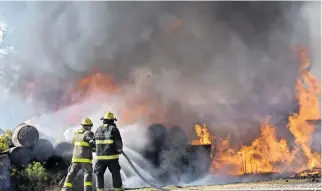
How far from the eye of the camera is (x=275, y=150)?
15.9 metres

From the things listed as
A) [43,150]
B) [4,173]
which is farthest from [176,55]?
[4,173]

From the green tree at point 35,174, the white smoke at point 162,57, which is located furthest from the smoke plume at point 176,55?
the green tree at point 35,174

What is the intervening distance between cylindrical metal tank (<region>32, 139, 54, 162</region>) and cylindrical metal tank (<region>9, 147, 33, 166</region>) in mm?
222

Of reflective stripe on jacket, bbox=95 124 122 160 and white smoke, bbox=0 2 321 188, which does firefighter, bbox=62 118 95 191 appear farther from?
white smoke, bbox=0 2 321 188

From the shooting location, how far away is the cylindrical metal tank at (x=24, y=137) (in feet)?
35.5

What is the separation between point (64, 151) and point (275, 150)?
28.0 feet

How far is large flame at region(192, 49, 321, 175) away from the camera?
15539 millimetres

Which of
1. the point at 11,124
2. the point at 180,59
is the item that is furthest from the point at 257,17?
the point at 11,124

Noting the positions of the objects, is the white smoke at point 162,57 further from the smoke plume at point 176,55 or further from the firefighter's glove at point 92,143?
the firefighter's glove at point 92,143

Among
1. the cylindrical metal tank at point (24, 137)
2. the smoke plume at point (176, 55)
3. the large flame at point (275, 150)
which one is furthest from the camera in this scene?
the smoke plume at point (176, 55)

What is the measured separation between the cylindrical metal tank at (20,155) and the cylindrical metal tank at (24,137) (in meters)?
0.16

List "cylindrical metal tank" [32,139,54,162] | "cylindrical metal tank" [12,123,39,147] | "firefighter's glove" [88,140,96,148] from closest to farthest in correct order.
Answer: "firefighter's glove" [88,140,96,148]
"cylindrical metal tank" [12,123,39,147]
"cylindrical metal tank" [32,139,54,162]

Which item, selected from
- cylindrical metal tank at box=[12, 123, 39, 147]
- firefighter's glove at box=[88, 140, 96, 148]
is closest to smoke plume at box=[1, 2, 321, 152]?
cylindrical metal tank at box=[12, 123, 39, 147]

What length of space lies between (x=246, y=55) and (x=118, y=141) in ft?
38.6
